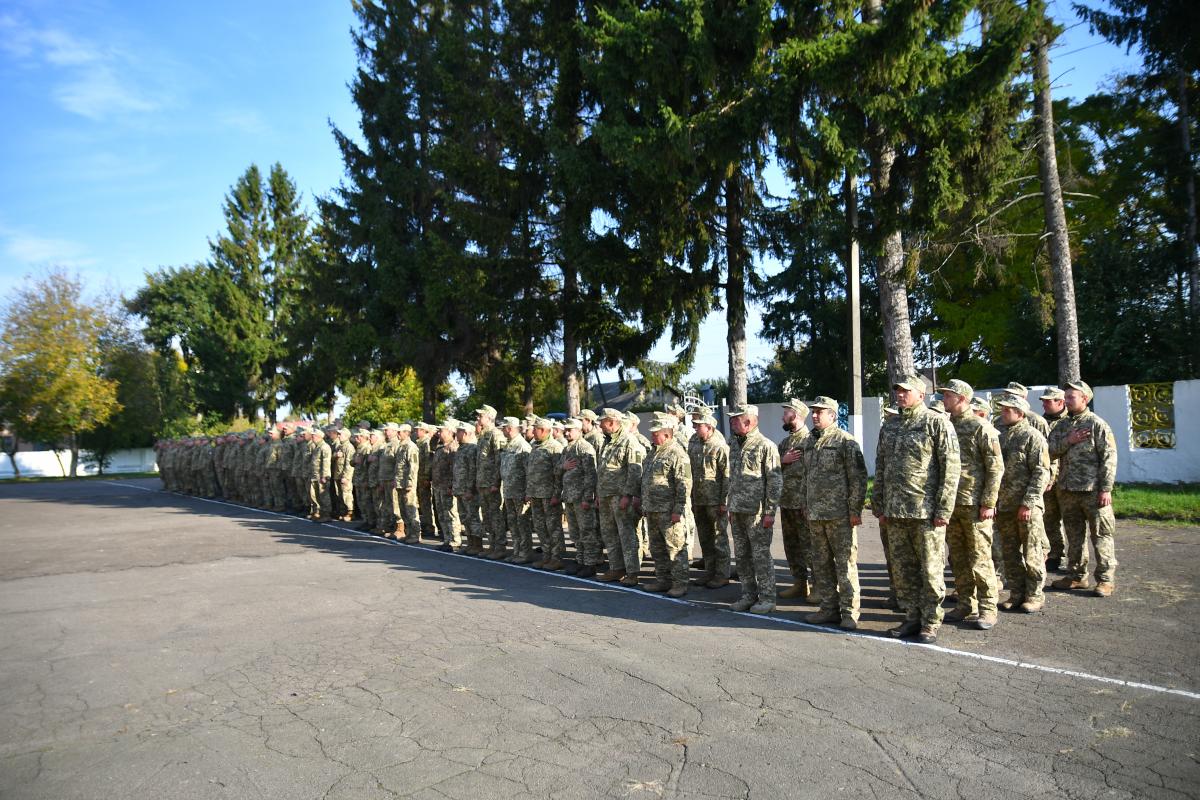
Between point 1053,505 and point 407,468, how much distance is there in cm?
1006

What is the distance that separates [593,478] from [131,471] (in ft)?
155

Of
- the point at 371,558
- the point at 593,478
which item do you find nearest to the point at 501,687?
the point at 593,478

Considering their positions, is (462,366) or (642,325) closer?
(642,325)

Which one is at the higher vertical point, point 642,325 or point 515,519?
point 642,325

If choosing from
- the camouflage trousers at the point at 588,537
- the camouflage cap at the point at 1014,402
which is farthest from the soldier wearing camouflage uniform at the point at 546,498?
the camouflage cap at the point at 1014,402

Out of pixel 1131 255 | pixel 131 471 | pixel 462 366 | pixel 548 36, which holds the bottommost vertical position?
pixel 131 471

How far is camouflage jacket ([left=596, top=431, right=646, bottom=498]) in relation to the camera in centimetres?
922

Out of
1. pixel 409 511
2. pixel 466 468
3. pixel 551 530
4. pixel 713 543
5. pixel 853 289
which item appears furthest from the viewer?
pixel 853 289

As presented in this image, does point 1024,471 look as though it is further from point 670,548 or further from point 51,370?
point 51,370

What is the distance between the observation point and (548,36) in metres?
19.4

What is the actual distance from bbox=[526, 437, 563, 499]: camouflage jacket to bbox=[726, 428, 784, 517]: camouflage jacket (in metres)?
3.41

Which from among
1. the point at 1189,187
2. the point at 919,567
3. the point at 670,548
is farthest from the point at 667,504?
the point at 1189,187

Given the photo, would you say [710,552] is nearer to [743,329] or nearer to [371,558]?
[371,558]

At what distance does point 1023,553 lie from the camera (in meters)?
7.22
